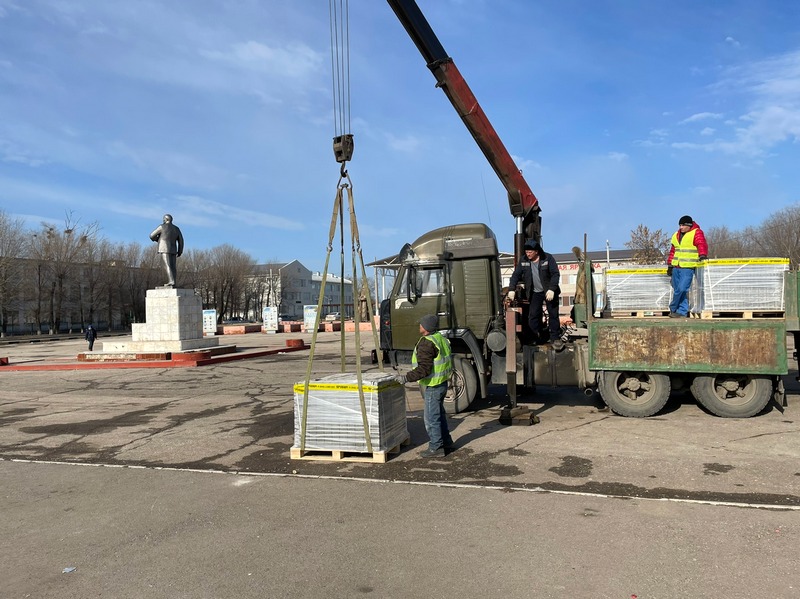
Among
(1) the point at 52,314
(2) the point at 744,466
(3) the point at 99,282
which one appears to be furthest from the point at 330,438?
(3) the point at 99,282

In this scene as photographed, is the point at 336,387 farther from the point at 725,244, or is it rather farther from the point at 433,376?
the point at 725,244

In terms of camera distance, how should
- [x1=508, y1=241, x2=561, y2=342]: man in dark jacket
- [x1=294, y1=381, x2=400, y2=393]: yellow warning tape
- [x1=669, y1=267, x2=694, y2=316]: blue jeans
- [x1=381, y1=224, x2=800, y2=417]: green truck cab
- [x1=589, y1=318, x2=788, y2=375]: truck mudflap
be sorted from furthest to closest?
[x1=508, y1=241, x2=561, y2=342]: man in dark jacket → [x1=669, y1=267, x2=694, y2=316]: blue jeans → [x1=381, y1=224, x2=800, y2=417]: green truck cab → [x1=589, y1=318, x2=788, y2=375]: truck mudflap → [x1=294, y1=381, x2=400, y2=393]: yellow warning tape

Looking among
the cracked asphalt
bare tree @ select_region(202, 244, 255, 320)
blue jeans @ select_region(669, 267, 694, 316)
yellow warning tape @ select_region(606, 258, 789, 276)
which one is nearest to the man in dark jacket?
yellow warning tape @ select_region(606, 258, 789, 276)

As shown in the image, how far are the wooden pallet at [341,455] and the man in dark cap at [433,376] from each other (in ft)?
1.78

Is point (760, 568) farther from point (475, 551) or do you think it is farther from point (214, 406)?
point (214, 406)

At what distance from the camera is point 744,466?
6.11 meters

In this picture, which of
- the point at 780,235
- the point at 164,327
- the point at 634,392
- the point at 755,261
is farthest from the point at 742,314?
the point at 780,235

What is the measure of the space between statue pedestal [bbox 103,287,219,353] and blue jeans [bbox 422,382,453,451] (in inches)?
666

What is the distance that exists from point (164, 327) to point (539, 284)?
1670 cm

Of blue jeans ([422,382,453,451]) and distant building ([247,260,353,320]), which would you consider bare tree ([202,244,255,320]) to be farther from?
blue jeans ([422,382,453,451])

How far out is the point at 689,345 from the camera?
26.8 feet

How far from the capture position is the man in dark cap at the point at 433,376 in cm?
662

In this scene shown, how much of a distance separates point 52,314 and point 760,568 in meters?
65.0

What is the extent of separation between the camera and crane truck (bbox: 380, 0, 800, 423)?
806cm
